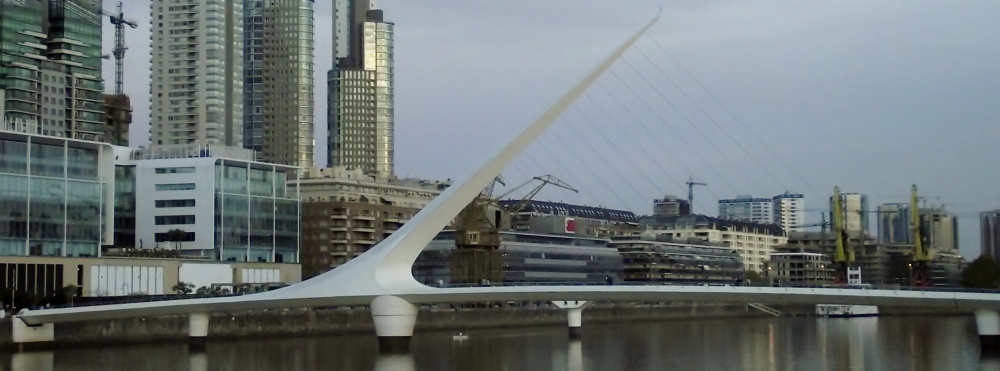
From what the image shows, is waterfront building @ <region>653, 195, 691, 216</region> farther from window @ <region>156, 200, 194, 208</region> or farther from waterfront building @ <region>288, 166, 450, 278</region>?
window @ <region>156, 200, 194, 208</region>

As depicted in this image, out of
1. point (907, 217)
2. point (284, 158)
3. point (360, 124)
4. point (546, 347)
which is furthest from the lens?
point (907, 217)

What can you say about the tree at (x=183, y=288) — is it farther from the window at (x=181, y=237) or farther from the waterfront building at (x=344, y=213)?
the waterfront building at (x=344, y=213)

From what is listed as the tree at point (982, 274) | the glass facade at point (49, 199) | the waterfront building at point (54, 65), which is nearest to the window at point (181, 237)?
the glass facade at point (49, 199)

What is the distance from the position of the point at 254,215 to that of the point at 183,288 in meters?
6.92

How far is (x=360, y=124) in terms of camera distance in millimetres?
93688

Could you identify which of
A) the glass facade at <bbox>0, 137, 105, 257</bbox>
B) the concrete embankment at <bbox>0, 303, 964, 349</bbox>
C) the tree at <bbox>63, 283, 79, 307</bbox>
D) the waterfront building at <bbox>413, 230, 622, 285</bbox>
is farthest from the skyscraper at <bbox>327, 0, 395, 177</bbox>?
the tree at <bbox>63, 283, 79, 307</bbox>

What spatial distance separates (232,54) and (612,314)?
2953 centimetres

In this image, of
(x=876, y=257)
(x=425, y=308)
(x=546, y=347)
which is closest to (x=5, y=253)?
(x=425, y=308)

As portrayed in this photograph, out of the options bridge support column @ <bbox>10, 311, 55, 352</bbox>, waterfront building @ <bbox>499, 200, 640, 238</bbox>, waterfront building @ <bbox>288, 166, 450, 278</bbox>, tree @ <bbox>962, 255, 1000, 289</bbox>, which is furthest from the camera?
waterfront building @ <bbox>499, 200, 640, 238</bbox>

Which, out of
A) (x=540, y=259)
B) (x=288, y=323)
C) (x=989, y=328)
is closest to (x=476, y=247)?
(x=540, y=259)

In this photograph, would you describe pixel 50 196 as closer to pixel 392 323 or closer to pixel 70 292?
pixel 70 292

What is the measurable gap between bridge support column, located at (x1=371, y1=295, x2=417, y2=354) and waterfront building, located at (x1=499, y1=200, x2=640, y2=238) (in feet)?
127

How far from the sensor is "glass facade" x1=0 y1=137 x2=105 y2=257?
145 ft

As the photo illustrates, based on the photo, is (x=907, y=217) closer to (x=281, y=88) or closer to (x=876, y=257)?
(x=876, y=257)
